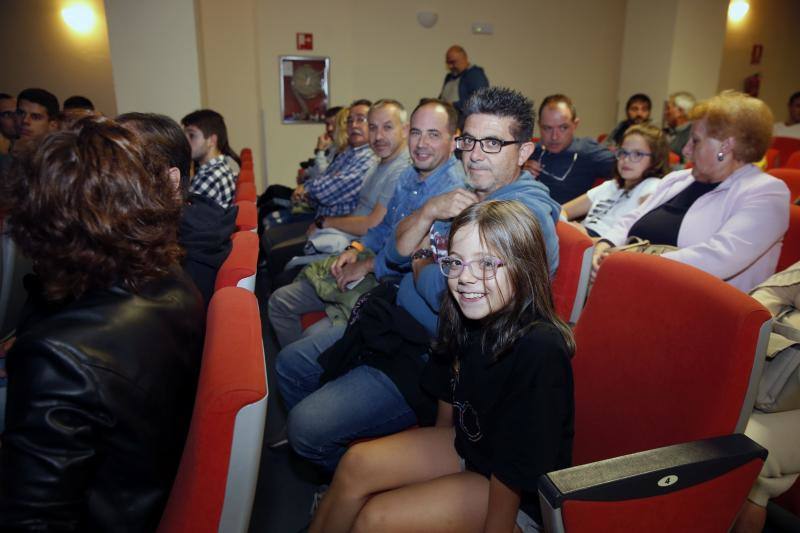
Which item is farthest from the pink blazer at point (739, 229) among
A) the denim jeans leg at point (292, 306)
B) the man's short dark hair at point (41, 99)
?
the man's short dark hair at point (41, 99)

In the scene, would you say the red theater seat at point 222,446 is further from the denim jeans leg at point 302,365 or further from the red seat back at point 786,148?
the red seat back at point 786,148

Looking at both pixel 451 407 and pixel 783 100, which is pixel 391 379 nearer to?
pixel 451 407

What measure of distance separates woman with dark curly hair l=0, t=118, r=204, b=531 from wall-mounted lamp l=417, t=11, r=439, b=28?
6296 millimetres

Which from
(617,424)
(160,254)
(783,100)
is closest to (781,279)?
(617,424)

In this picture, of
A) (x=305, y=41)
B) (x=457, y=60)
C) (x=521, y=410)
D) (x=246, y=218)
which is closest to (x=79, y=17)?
(x=305, y=41)

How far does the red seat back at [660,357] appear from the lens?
1082 millimetres

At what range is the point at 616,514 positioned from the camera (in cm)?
98

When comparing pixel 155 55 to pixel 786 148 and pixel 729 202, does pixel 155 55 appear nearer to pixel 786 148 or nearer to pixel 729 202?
pixel 729 202

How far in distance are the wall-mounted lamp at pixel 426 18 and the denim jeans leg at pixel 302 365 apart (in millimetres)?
5730

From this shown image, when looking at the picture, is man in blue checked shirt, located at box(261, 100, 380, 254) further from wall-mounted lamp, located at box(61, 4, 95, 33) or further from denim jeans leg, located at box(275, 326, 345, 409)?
wall-mounted lamp, located at box(61, 4, 95, 33)

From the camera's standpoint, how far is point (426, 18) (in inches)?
261

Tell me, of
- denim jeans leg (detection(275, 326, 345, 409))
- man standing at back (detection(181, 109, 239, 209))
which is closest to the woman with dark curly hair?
denim jeans leg (detection(275, 326, 345, 409))

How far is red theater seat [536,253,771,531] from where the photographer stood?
3.54 ft

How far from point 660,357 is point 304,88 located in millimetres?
6021
